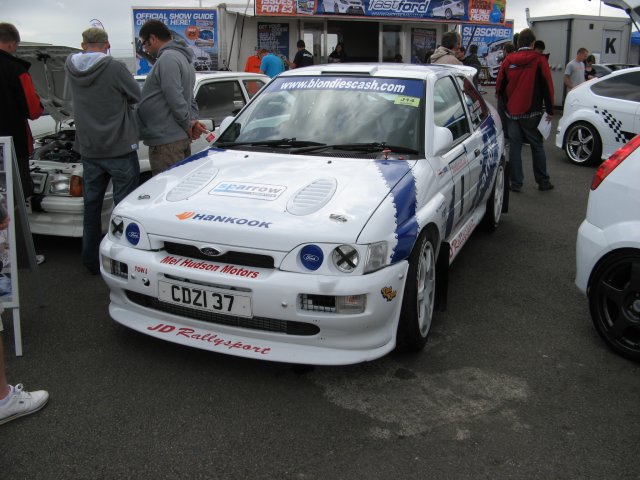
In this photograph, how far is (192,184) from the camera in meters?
3.64

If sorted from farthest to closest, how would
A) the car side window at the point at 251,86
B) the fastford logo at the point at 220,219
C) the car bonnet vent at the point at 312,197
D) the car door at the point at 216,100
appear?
the car side window at the point at 251,86, the car door at the point at 216,100, the car bonnet vent at the point at 312,197, the fastford logo at the point at 220,219

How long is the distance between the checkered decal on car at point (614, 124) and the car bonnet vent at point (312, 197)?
6933 millimetres

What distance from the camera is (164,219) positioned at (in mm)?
3311

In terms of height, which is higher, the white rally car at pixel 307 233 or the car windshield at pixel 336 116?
the car windshield at pixel 336 116

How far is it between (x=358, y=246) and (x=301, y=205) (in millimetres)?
438

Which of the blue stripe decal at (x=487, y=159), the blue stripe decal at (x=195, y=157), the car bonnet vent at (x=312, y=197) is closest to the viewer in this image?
the car bonnet vent at (x=312, y=197)

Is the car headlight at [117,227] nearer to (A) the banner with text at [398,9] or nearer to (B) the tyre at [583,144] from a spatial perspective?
(B) the tyre at [583,144]

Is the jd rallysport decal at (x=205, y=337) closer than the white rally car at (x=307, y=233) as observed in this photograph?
No

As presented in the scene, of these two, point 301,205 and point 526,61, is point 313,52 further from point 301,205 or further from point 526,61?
point 301,205

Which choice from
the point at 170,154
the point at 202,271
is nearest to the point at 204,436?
the point at 202,271

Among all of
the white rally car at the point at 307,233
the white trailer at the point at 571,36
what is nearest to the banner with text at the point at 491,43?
the white trailer at the point at 571,36

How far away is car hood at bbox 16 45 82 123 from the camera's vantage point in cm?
577

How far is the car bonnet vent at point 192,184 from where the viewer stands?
3.51 m

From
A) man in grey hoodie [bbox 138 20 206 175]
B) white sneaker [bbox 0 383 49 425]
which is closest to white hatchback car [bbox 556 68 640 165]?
man in grey hoodie [bbox 138 20 206 175]
